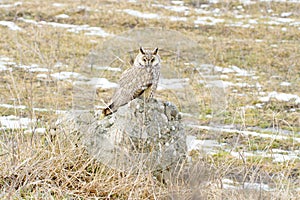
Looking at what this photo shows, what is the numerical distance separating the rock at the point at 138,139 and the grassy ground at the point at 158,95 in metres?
0.13

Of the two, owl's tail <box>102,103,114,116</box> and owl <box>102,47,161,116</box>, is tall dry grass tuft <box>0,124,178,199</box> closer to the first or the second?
owl's tail <box>102,103,114,116</box>

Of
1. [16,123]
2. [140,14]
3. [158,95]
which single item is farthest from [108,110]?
[140,14]

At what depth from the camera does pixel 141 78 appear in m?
4.93

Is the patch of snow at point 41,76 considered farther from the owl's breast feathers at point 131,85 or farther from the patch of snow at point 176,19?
the patch of snow at point 176,19

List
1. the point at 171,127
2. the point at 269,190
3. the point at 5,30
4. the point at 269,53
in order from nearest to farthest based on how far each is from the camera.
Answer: the point at 269,190 < the point at 171,127 < the point at 269,53 < the point at 5,30

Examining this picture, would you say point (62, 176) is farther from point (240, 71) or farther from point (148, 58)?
point (240, 71)

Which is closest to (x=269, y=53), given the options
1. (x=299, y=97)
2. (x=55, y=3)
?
(x=299, y=97)

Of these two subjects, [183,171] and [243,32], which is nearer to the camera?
[183,171]

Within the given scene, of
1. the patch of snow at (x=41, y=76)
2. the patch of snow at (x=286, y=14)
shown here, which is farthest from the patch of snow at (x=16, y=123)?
the patch of snow at (x=286, y=14)

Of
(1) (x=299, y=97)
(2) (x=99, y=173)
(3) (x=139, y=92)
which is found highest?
(3) (x=139, y=92)

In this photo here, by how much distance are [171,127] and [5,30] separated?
12050mm

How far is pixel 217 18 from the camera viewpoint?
1884 cm

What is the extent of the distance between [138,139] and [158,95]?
487cm

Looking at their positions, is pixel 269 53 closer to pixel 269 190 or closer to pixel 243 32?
pixel 243 32
